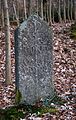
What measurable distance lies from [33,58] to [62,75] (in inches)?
165

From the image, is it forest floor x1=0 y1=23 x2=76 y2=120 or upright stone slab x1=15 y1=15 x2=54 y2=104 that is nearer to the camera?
forest floor x1=0 y1=23 x2=76 y2=120

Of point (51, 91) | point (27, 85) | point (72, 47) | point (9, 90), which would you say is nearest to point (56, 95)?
point (51, 91)

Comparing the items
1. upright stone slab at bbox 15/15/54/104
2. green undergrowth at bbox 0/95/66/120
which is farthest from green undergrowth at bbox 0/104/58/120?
upright stone slab at bbox 15/15/54/104

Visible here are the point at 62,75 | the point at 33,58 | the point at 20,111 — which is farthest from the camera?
the point at 62,75

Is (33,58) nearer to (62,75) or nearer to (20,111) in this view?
(20,111)

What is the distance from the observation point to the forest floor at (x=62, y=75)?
8312 millimetres

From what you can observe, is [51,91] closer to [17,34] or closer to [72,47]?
[17,34]

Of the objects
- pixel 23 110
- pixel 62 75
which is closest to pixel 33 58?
pixel 23 110

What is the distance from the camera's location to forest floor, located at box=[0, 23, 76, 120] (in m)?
8.31

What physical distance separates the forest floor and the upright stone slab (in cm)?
73

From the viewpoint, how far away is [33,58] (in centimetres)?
882

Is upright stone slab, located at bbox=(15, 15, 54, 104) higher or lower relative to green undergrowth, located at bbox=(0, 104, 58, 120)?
higher

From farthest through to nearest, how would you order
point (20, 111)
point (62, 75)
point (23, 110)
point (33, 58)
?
point (62, 75) < point (33, 58) < point (23, 110) < point (20, 111)

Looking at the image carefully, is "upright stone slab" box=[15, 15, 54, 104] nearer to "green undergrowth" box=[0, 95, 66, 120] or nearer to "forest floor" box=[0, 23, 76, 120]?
"green undergrowth" box=[0, 95, 66, 120]
